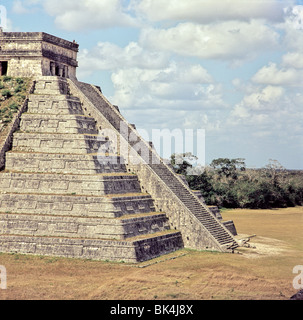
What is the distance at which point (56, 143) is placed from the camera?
3716 cm

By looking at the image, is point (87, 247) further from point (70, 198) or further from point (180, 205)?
point (180, 205)

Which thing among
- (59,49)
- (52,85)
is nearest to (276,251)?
(52,85)

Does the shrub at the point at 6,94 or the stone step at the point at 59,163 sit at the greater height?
the shrub at the point at 6,94

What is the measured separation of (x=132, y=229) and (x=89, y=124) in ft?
32.9

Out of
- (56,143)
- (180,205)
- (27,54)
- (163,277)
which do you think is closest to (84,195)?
(56,143)

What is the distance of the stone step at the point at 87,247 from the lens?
104 ft

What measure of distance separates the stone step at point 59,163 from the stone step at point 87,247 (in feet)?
16.7

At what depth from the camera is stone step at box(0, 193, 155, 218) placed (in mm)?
33375

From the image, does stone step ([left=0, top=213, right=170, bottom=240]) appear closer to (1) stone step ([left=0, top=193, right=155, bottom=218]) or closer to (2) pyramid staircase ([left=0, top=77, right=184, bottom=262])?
(2) pyramid staircase ([left=0, top=77, right=184, bottom=262])

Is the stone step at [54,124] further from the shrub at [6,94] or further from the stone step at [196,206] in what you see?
the stone step at [196,206]

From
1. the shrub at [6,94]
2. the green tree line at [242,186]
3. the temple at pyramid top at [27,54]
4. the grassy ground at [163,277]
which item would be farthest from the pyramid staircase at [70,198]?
the green tree line at [242,186]

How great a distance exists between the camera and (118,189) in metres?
35.9

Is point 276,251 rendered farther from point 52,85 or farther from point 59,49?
point 59,49

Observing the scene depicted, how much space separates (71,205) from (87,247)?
3166 millimetres
